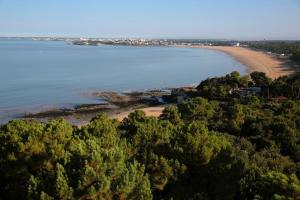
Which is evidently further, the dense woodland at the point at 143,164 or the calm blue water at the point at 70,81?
the calm blue water at the point at 70,81

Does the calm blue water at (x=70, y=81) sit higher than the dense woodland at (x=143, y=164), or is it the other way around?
the dense woodland at (x=143, y=164)

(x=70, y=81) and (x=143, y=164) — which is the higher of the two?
(x=143, y=164)

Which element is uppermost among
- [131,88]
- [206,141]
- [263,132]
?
[206,141]

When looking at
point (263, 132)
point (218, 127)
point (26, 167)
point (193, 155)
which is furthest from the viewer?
point (218, 127)

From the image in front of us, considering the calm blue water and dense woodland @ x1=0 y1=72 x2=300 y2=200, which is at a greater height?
dense woodland @ x1=0 y1=72 x2=300 y2=200

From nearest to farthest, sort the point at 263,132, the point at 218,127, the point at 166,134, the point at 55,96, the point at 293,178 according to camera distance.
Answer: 1. the point at 293,178
2. the point at 166,134
3. the point at 263,132
4. the point at 218,127
5. the point at 55,96

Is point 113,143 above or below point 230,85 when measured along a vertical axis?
above

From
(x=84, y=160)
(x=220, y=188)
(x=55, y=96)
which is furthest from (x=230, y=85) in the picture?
(x=84, y=160)

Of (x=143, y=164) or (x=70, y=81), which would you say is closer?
(x=143, y=164)

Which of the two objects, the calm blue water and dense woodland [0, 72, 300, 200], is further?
the calm blue water

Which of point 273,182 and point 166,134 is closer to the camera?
point 273,182

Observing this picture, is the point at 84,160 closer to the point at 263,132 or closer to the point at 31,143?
the point at 31,143
